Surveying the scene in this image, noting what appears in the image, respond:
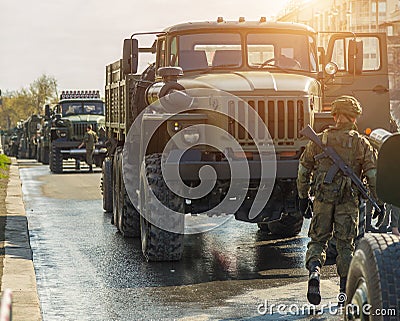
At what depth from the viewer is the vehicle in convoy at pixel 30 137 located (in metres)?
48.3

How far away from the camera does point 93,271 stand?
10297 mm

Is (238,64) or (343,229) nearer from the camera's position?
(343,229)

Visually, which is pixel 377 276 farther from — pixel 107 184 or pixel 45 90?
pixel 45 90

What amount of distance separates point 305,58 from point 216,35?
1066mm

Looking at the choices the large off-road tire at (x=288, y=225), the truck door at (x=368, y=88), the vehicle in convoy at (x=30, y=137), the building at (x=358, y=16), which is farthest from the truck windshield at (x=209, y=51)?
the building at (x=358, y=16)

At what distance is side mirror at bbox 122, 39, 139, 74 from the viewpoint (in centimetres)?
1230

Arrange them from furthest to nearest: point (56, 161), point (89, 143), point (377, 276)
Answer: point (89, 143) → point (56, 161) → point (377, 276)

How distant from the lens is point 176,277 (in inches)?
387

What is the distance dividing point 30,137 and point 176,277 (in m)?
41.9

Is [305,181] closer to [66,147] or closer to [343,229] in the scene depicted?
[343,229]

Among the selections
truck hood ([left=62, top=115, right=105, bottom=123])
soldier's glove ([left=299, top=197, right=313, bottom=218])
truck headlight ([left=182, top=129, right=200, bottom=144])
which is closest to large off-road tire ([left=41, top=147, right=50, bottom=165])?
truck hood ([left=62, top=115, right=105, bottom=123])

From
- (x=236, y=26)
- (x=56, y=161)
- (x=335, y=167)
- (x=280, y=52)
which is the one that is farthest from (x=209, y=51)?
(x=56, y=161)

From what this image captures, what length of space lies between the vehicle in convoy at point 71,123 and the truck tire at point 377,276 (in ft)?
87.9

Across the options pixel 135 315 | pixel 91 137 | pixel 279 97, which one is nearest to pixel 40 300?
pixel 135 315
